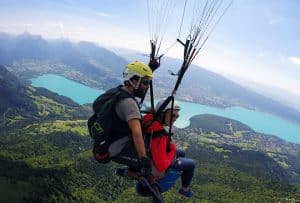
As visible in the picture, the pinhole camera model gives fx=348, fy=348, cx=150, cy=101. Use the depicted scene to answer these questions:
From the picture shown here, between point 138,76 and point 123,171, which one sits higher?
point 138,76

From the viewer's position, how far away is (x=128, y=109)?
664 cm

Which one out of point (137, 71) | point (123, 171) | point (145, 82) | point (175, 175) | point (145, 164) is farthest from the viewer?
point (175, 175)

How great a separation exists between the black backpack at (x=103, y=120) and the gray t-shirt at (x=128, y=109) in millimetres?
134

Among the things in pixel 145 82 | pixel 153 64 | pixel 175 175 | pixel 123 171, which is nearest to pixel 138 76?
pixel 145 82

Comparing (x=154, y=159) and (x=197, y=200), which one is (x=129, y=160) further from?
(x=197, y=200)

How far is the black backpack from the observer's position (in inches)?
268

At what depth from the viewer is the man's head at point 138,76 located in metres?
7.02

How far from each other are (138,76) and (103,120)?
1.12 meters

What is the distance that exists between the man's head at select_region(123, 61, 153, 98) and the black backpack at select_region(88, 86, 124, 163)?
1.00 feet

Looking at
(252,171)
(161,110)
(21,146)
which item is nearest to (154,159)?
(161,110)

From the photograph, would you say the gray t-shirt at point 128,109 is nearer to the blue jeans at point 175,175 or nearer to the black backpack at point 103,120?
→ the black backpack at point 103,120

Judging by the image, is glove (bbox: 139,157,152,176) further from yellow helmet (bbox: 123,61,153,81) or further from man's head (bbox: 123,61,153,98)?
yellow helmet (bbox: 123,61,153,81)

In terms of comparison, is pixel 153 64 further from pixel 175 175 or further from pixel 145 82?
pixel 175 175

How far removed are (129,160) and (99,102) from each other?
136cm
